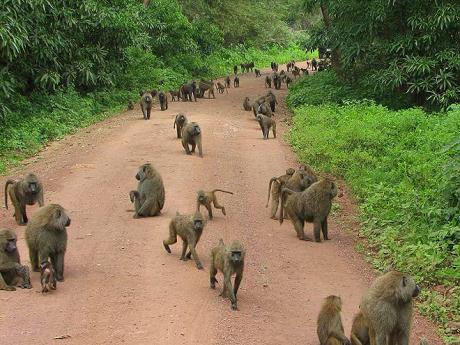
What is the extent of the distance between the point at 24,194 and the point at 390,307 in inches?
249

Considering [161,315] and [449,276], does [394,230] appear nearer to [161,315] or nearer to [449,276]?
[449,276]

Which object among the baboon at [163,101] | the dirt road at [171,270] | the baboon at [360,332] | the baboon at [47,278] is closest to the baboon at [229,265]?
the dirt road at [171,270]

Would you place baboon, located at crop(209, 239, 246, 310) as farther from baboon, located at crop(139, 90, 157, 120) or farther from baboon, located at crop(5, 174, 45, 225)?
baboon, located at crop(139, 90, 157, 120)

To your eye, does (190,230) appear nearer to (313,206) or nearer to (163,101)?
(313,206)

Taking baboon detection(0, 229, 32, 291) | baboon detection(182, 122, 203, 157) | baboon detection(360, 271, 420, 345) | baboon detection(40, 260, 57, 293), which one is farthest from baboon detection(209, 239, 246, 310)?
baboon detection(182, 122, 203, 157)

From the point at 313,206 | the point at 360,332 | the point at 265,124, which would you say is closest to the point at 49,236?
the point at 360,332

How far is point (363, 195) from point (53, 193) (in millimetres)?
5804

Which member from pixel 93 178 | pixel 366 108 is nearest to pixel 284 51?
pixel 366 108

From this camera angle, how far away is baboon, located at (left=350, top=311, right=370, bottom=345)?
6004 mm

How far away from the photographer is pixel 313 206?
9727 millimetres

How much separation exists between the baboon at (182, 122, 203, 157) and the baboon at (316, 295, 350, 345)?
935 centimetres

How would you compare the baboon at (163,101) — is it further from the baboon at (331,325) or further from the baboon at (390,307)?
the baboon at (390,307)

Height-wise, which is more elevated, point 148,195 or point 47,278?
point 148,195

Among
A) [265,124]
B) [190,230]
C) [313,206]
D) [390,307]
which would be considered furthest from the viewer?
[265,124]
